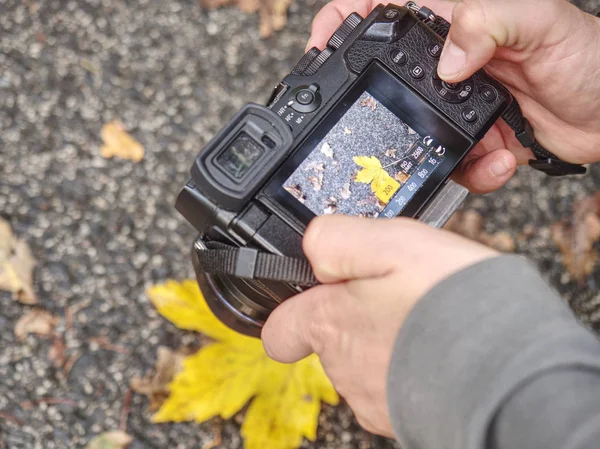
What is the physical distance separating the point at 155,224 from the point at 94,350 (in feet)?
1.31

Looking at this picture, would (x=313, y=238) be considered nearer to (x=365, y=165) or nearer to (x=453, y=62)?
(x=365, y=165)

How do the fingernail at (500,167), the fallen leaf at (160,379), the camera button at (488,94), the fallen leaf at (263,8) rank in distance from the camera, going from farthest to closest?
the fallen leaf at (263,8) → the fallen leaf at (160,379) → the fingernail at (500,167) → the camera button at (488,94)

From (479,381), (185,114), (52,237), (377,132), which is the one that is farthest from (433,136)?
(52,237)

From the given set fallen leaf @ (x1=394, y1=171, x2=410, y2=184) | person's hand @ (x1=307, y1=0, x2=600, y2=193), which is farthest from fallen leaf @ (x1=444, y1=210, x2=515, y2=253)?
fallen leaf @ (x1=394, y1=171, x2=410, y2=184)

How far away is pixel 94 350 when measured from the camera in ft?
5.78

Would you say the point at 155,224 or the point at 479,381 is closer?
the point at 479,381

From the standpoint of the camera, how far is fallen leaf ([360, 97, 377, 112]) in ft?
4.16

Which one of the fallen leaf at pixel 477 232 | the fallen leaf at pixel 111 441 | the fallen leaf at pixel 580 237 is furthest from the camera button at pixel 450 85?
the fallen leaf at pixel 111 441

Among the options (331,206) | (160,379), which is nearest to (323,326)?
(331,206)

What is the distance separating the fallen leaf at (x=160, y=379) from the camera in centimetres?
171

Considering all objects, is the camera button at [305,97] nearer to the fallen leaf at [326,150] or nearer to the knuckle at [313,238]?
the fallen leaf at [326,150]

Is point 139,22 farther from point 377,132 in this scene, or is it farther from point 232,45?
point 377,132

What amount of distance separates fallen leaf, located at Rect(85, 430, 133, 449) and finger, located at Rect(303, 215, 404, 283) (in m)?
0.94

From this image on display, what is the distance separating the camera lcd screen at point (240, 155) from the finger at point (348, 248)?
18 cm
